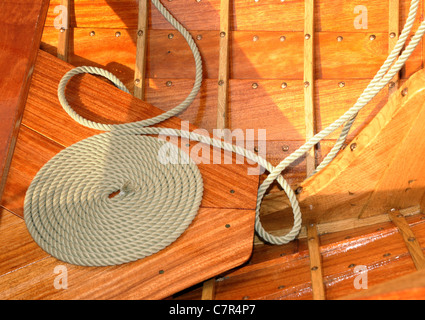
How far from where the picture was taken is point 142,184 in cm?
193

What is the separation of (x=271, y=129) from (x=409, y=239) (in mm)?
753

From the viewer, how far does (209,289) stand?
1854 mm

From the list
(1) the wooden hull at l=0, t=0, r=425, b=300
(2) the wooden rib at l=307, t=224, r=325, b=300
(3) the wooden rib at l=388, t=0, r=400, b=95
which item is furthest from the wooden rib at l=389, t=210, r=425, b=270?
(3) the wooden rib at l=388, t=0, r=400, b=95

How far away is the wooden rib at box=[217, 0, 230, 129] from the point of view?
2.27 meters

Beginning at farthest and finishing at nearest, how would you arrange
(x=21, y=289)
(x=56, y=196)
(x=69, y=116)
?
(x=69, y=116), (x=56, y=196), (x=21, y=289)

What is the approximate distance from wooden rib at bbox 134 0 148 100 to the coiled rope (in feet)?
1.08

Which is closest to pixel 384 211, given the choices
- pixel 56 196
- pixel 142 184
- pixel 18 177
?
pixel 142 184

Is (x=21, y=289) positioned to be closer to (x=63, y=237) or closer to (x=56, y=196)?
(x=63, y=237)

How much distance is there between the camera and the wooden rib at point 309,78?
2221mm

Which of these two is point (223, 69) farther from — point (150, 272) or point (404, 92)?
point (150, 272)

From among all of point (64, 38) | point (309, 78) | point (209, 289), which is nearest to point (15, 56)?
point (64, 38)

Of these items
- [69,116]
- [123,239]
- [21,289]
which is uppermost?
[69,116]

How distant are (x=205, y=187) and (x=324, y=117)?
0.70m

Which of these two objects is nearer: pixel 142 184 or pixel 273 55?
pixel 142 184
